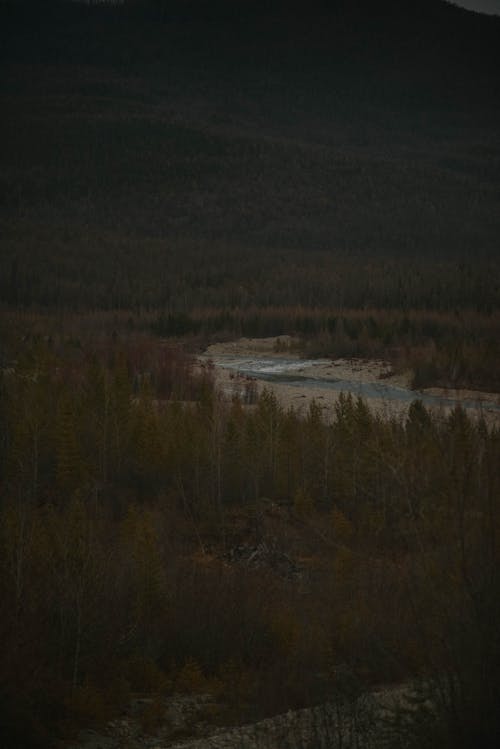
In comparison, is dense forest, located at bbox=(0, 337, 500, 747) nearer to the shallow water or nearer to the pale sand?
the pale sand

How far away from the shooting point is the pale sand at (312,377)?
40.0 metres

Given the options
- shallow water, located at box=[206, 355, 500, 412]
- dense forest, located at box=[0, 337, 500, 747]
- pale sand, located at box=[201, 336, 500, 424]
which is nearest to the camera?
dense forest, located at box=[0, 337, 500, 747]

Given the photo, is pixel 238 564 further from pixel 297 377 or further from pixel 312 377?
pixel 312 377

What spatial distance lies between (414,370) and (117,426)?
106 feet

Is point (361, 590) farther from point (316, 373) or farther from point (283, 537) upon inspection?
point (316, 373)

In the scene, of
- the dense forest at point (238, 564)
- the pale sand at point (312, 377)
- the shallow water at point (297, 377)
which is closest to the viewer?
the dense forest at point (238, 564)

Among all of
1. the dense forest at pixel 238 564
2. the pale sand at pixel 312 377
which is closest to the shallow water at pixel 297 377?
the pale sand at pixel 312 377

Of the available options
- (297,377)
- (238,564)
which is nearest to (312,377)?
(297,377)

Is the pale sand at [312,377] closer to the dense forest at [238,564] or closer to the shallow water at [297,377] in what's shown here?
the shallow water at [297,377]

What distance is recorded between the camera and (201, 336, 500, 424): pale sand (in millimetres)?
39969

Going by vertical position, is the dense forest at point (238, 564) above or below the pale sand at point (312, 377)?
above

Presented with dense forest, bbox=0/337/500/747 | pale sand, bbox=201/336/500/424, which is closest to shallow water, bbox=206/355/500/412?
pale sand, bbox=201/336/500/424

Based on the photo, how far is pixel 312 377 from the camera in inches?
2357

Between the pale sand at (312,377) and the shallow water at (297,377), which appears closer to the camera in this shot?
the pale sand at (312,377)
